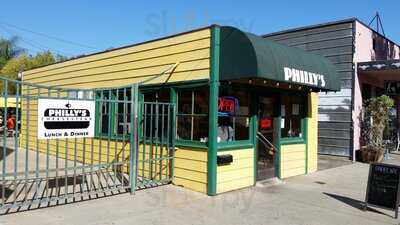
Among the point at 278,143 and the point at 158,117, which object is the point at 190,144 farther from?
the point at 278,143

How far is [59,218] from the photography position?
6312mm

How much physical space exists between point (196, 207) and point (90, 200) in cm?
195

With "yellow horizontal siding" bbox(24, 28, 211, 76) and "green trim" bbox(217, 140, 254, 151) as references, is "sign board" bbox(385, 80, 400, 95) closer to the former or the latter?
"green trim" bbox(217, 140, 254, 151)

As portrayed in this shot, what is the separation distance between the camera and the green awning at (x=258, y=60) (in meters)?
7.58

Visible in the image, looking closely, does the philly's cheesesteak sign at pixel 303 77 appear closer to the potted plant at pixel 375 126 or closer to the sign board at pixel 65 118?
the sign board at pixel 65 118

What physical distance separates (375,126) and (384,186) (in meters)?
7.35

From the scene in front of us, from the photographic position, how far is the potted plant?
13.8 metres

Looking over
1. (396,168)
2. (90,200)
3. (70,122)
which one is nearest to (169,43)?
(70,122)

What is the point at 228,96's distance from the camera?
340 inches

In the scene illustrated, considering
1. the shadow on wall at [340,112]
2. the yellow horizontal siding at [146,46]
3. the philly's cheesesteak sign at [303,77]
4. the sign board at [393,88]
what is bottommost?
the shadow on wall at [340,112]

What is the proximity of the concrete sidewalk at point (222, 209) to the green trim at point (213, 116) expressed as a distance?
34 centimetres

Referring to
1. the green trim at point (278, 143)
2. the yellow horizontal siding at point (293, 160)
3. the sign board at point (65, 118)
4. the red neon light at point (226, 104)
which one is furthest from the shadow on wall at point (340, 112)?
the sign board at point (65, 118)

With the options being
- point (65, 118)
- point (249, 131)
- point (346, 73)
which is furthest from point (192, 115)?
point (346, 73)

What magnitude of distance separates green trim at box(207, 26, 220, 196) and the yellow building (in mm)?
20
